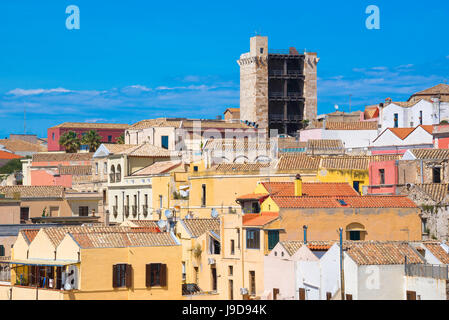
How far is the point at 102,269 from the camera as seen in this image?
4400cm

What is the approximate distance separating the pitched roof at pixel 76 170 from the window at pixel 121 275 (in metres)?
47.7

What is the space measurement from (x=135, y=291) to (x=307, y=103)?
84.9 m

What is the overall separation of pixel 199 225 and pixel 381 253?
13736 millimetres

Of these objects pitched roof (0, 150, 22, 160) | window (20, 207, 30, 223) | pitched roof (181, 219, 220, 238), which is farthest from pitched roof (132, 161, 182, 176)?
pitched roof (0, 150, 22, 160)

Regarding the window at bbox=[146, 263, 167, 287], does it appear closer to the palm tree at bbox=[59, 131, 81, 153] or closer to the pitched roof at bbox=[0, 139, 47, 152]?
the palm tree at bbox=[59, 131, 81, 153]

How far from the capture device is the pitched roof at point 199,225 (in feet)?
171

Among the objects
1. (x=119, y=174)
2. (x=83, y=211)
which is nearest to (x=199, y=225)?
(x=83, y=211)

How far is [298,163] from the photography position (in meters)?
62.6

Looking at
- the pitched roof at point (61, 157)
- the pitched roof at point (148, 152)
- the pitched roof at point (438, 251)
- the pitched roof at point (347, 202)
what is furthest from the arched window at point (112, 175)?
the pitched roof at point (438, 251)

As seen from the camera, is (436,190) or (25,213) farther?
(25,213)

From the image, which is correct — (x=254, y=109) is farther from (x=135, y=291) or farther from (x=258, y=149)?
(x=135, y=291)

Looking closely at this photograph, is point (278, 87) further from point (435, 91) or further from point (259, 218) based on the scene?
point (259, 218)

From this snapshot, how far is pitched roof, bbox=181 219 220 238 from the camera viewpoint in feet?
171
